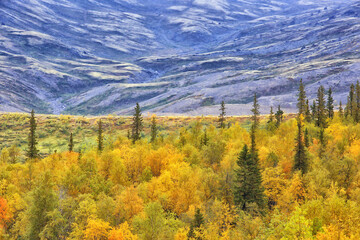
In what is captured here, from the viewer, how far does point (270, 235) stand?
109 ft

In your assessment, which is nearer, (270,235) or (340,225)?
(270,235)

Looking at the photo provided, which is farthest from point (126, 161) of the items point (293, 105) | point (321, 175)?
point (293, 105)

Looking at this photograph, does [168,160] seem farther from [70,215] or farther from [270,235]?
[270,235]

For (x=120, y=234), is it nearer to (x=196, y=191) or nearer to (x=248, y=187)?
(x=196, y=191)

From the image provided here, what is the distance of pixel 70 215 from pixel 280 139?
180ft

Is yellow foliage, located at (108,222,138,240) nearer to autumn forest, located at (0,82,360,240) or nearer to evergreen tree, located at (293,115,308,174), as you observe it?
autumn forest, located at (0,82,360,240)

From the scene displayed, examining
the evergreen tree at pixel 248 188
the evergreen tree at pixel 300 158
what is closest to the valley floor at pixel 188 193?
the evergreen tree at pixel 248 188

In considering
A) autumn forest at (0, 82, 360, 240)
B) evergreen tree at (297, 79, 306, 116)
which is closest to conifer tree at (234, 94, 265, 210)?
autumn forest at (0, 82, 360, 240)

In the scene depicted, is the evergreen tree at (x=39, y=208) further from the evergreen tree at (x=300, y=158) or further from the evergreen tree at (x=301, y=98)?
the evergreen tree at (x=301, y=98)

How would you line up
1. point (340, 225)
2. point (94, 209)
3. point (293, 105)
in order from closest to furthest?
1. point (340, 225)
2. point (94, 209)
3. point (293, 105)

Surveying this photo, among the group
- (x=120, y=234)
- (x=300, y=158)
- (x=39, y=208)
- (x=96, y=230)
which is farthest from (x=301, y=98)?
(x=39, y=208)

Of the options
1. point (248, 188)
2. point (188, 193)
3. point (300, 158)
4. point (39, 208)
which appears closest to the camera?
point (248, 188)

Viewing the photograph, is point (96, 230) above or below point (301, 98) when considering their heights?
below

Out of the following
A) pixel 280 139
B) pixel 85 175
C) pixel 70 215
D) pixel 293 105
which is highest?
pixel 293 105
